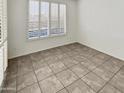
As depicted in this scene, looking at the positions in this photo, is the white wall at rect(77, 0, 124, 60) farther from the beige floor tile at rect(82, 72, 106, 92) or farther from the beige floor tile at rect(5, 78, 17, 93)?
the beige floor tile at rect(5, 78, 17, 93)

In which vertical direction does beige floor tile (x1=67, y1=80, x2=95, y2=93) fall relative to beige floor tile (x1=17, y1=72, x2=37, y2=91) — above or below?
below

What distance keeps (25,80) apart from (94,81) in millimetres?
1499

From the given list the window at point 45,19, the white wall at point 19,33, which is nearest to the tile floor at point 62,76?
the white wall at point 19,33

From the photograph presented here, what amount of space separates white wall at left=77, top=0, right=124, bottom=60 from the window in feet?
3.22

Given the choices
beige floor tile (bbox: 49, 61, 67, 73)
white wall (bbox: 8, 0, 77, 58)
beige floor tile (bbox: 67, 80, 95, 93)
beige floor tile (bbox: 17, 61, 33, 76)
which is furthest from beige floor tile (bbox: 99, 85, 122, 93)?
white wall (bbox: 8, 0, 77, 58)

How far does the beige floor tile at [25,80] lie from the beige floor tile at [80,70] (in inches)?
39.7

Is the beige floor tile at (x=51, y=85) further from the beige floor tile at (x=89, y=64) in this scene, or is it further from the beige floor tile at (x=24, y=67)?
the beige floor tile at (x=89, y=64)

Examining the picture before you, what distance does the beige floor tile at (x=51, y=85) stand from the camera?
65.4 inches

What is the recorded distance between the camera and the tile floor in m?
1.70

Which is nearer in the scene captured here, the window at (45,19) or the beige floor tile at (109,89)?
the beige floor tile at (109,89)

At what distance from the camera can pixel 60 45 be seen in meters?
4.26

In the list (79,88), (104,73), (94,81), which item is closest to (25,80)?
(79,88)

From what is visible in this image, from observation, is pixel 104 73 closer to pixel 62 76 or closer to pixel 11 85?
pixel 62 76

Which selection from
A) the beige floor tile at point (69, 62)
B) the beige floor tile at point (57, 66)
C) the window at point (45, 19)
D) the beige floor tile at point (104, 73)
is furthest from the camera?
the window at point (45, 19)
